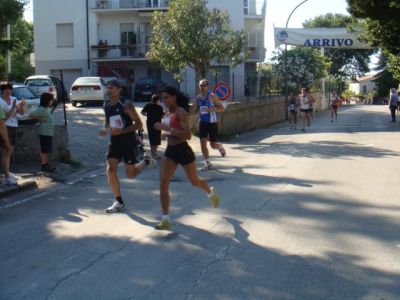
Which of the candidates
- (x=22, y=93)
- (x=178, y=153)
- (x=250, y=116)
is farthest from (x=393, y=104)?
(x=178, y=153)

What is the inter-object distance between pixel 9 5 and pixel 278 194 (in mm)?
9306

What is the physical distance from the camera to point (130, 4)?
41438mm

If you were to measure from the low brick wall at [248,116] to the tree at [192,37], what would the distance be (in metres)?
1.89

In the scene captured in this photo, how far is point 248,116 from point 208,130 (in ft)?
40.7

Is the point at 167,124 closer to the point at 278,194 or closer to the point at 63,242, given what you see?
the point at 63,242

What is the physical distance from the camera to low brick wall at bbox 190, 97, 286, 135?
21.0m

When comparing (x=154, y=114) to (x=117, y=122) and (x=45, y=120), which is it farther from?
(x=117, y=122)

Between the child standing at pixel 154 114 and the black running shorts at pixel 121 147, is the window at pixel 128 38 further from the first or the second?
the black running shorts at pixel 121 147

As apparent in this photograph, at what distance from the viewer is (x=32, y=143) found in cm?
1248

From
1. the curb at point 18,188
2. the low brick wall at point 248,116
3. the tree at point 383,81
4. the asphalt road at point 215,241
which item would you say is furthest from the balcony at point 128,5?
the tree at point 383,81

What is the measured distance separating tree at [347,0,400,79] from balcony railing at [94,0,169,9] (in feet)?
52.4

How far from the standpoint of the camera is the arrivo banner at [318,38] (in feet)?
116

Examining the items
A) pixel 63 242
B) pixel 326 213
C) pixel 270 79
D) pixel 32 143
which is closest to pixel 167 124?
pixel 63 242

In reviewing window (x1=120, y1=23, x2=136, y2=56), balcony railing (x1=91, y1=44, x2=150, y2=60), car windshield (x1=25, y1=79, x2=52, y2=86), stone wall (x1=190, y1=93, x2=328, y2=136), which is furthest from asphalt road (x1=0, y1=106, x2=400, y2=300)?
window (x1=120, y1=23, x2=136, y2=56)
